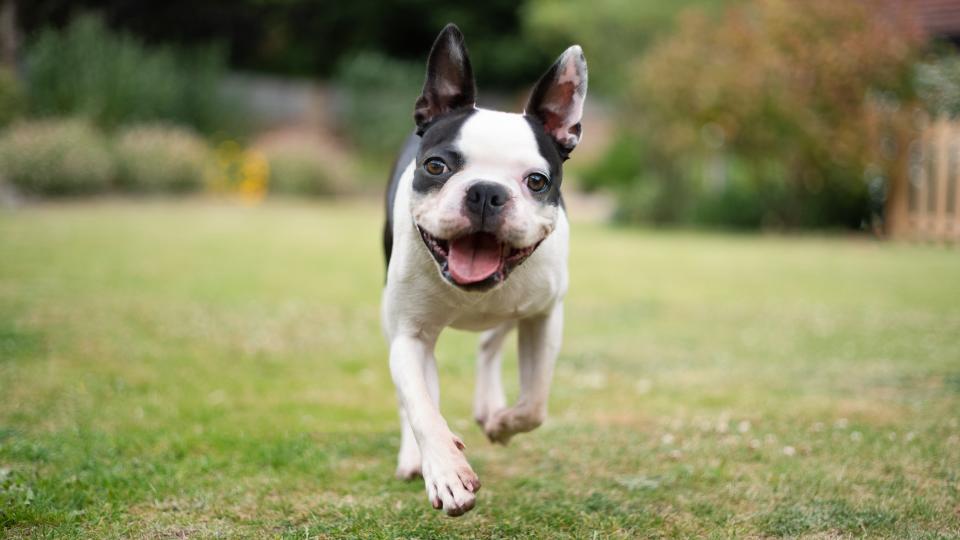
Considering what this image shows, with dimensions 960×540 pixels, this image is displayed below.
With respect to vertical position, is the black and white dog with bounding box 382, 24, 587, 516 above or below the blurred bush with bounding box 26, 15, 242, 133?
below

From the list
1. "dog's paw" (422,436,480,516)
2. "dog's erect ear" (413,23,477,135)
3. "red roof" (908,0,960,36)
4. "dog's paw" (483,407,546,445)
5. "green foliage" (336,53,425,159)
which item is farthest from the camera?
"green foliage" (336,53,425,159)

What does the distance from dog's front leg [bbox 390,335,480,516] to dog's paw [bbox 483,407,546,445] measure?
484 mm

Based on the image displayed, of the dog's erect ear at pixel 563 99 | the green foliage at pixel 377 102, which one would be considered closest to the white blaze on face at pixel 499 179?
the dog's erect ear at pixel 563 99

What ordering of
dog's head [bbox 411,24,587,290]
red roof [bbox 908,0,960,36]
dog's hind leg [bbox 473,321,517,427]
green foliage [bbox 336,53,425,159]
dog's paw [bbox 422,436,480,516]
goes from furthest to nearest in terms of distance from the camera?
green foliage [bbox 336,53,425,159], red roof [bbox 908,0,960,36], dog's hind leg [bbox 473,321,517,427], dog's head [bbox 411,24,587,290], dog's paw [bbox 422,436,480,516]

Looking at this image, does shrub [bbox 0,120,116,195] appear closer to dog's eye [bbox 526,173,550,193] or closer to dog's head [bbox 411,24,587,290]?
dog's head [bbox 411,24,587,290]

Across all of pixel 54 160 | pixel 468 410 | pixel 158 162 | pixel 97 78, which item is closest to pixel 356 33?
pixel 97 78

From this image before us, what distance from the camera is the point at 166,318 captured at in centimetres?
910

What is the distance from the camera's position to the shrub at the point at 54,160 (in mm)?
21328

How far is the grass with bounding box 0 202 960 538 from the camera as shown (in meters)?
4.11

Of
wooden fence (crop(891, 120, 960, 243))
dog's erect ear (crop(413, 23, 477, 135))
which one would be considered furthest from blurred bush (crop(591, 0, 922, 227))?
dog's erect ear (crop(413, 23, 477, 135))

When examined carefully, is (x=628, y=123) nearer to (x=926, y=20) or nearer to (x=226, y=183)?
(x=926, y=20)

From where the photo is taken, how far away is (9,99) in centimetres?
2403

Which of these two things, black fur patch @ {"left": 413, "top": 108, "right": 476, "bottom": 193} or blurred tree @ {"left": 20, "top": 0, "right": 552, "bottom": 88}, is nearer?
black fur patch @ {"left": 413, "top": 108, "right": 476, "bottom": 193}

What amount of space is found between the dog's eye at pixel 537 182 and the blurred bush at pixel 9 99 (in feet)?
76.7
